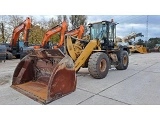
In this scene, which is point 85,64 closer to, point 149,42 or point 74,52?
point 74,52

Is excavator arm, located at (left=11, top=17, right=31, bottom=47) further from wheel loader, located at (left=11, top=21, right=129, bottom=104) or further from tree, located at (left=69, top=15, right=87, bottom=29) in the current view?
tree, located at (left=69, top=15, right=87, bottom=29)

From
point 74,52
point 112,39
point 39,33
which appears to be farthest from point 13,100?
point 39,33

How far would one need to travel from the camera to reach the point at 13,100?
3381 mm

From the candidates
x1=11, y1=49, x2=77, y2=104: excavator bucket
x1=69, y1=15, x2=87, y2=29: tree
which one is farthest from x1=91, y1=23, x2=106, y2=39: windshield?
x1=69, y1=15, x2=87, y2=29: tree

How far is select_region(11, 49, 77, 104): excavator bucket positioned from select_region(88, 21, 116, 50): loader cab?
9.29 feet

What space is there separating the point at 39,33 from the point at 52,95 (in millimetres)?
19918

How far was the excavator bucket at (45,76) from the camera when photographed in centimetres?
338

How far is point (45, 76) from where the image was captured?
4406mm

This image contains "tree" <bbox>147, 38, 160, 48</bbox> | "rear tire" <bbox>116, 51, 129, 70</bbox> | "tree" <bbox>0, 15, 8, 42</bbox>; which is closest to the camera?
"rear tire" <bbox>116, 51, 129, 70</bbox>

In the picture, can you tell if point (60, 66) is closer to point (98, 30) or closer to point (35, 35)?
point (98, 30)

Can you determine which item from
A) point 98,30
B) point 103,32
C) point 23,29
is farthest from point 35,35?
point 103,32

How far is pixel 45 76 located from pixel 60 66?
111 centimetres

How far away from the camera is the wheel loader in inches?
136

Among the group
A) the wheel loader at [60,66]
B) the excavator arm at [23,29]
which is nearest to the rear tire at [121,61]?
the wheel loader at [60,66]
